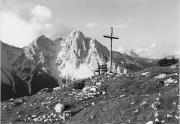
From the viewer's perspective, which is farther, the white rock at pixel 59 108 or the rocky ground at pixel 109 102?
the white rock at pixel 59 108

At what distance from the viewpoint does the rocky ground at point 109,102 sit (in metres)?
32.1

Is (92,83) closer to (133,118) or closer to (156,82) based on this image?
(156,82)

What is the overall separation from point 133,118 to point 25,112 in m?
21.7

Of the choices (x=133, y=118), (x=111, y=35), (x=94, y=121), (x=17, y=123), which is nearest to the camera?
(x=133, y=118)

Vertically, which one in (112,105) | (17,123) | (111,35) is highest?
(111,35)

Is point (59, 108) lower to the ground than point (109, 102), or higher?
lower

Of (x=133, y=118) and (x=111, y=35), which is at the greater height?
(x=111, y=35)

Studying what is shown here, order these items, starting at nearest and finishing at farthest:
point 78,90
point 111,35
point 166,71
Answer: point 166,71
point 78,90
point 111,35

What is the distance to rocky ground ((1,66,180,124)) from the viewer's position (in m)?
32.1

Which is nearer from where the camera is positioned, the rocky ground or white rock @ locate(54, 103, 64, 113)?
the rocky ground

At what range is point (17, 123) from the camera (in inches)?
1629

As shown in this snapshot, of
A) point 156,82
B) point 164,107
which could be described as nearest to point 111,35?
point 156,82

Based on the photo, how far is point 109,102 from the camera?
38562mm

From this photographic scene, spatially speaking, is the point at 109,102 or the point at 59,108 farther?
the point at 59,108
